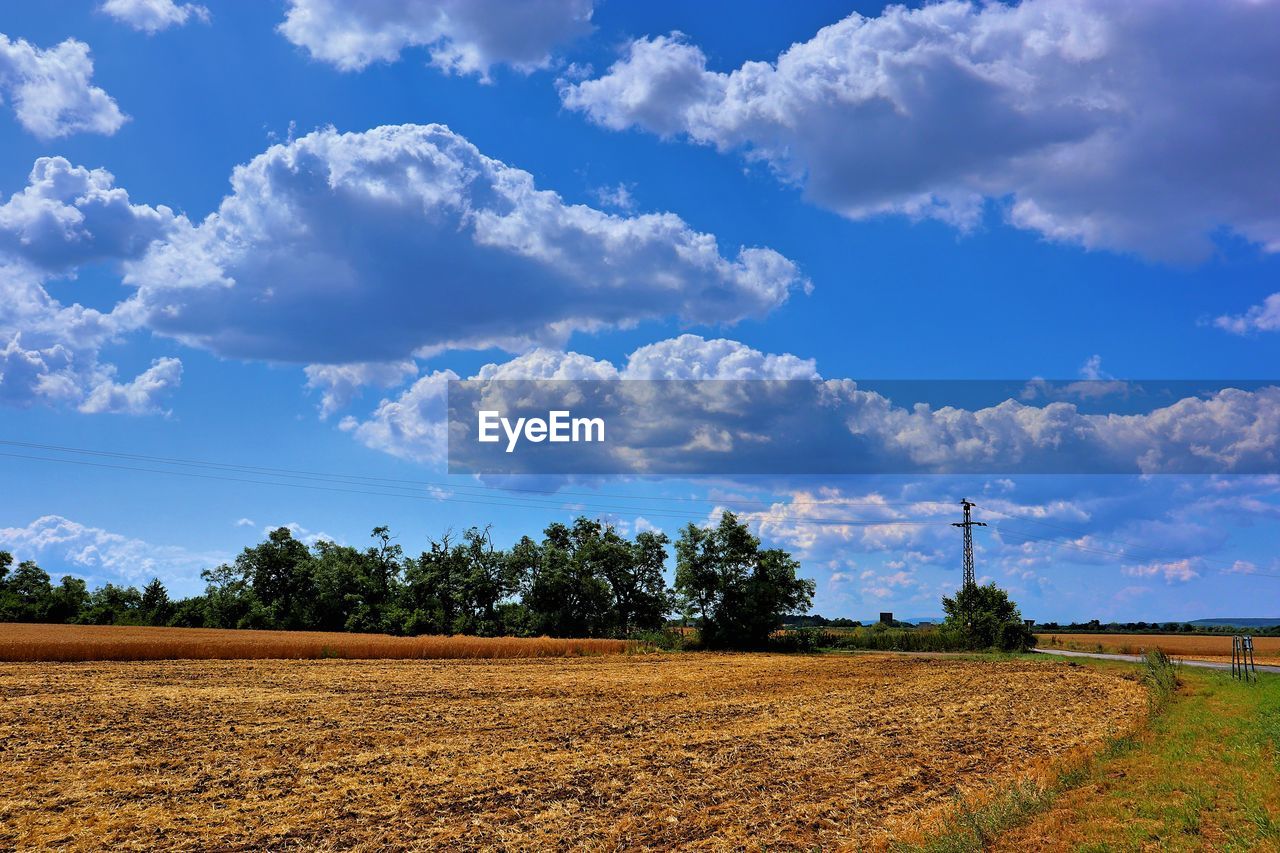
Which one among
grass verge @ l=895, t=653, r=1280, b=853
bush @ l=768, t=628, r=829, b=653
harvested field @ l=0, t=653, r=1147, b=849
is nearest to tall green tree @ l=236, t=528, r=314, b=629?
bush @ l=768, t=628, r=829, b=653

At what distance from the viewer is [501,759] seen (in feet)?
57.9

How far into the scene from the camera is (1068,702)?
29297 mm

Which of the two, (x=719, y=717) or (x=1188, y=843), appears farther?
(x=719, y=717)

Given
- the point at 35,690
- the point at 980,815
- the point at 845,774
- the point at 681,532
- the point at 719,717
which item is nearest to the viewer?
the point at 980,815

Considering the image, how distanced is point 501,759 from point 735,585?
61454 millimetres

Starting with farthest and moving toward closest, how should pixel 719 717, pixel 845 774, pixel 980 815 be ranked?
pixel 719 717 → pixel 845 774 → pixel 980 815

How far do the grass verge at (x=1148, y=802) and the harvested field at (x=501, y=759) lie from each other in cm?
110

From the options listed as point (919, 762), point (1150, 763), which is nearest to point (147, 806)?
point (919, 762)

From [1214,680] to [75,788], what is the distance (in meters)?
43.4

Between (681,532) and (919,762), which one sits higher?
(681,532)

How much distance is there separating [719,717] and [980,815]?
1262 centimetres

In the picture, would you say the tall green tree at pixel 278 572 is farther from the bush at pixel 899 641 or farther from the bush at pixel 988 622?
the bush at pixel 988 622

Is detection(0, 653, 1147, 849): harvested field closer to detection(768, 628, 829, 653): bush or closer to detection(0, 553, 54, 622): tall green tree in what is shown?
detection(768, 628, 829, 653): bush

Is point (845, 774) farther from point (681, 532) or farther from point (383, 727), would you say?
point (681, 532)
